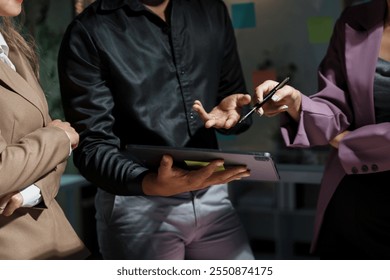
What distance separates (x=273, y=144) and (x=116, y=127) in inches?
44.0

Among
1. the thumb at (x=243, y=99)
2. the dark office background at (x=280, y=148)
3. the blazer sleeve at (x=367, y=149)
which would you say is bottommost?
the dark office background at (x=280, y=148)

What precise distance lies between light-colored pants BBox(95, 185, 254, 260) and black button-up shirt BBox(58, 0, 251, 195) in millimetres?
90

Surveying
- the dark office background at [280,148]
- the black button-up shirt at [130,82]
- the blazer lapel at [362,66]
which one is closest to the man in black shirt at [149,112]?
the black button-up shirt at [130,82]

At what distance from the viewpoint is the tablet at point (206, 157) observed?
102 cm

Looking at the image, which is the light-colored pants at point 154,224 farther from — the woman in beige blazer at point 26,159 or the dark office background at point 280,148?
the dark office background at point 280,148

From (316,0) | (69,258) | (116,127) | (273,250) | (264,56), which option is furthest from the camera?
(264,56)

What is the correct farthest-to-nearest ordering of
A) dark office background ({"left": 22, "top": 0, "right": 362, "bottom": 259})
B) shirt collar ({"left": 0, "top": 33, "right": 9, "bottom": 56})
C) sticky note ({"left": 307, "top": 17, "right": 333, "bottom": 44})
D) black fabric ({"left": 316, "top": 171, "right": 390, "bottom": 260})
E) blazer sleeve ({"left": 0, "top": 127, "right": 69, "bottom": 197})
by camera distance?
dark office background ({"left": 22, "top": 0, "right": 362, "bottom": 259}) → sticky note ({"left": 307, "top": 17, "right": 333, "bottom": 44}) → black fabric ({"left": 316, "top": 171, "right": 390, "bottom": 260}) → shirt collar ({"left": 0, "top": 33, "right": 9, "bottom": 56}) → blazer sleeve ({"left": 0, "top": 127, "right": 69, "bottom": 197})

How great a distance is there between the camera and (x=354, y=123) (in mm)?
1175

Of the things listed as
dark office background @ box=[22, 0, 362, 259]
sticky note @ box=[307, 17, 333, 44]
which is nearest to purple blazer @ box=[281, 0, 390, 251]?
sticky note @ box=[307, 17, 333, 44]

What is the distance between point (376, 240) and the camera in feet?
3.85

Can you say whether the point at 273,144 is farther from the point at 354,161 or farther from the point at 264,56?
the point at 354,161

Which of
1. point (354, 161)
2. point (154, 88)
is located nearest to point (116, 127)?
point (154, 88)

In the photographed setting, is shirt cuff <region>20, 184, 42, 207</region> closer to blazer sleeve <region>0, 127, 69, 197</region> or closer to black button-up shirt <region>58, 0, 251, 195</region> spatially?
blazer sleeve <region>0, 127, 69, 197</region>

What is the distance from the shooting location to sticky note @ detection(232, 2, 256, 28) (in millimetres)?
1672
